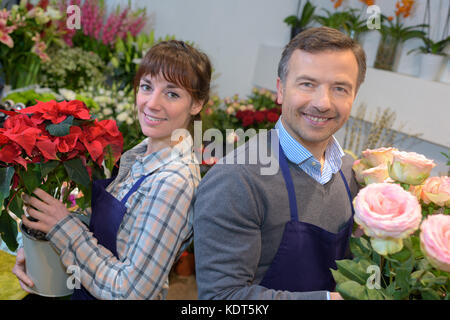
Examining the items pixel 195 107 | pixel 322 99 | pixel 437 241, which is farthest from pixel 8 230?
pixel 437 241

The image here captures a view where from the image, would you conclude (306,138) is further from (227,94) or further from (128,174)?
(227,94)

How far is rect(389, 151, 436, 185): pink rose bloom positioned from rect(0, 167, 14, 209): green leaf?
0.82 m

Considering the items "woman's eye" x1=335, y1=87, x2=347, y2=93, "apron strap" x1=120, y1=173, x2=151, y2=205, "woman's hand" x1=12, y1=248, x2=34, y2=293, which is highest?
"woman's eye" x1=335, y1=87, x2=347, y2=93

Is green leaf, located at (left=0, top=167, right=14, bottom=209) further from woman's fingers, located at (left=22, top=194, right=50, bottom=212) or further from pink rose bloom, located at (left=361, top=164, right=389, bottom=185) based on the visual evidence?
pink rose bloom, located at (left=361, top=164, right=389, bottom=185)

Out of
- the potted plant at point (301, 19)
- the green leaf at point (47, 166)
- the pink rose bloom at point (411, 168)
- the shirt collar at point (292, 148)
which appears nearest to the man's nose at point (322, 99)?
the shirt collar at point (292, 148)

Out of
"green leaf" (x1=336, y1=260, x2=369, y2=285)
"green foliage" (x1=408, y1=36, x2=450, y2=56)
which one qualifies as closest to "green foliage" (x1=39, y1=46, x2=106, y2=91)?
"green foliage" (x1=408, y1=36, x2=450, y2=56)

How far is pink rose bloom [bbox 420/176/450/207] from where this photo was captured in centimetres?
81

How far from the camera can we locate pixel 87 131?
102 centimetres

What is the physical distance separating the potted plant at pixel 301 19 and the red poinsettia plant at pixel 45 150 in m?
2.42

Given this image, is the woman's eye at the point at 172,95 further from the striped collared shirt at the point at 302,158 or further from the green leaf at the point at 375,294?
the green leaf at the point at 375,294

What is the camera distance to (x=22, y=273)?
3.66ft

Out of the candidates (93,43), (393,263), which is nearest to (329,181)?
(393,263)

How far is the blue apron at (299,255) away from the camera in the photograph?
0.97m

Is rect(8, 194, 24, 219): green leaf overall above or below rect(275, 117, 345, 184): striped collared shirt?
below
